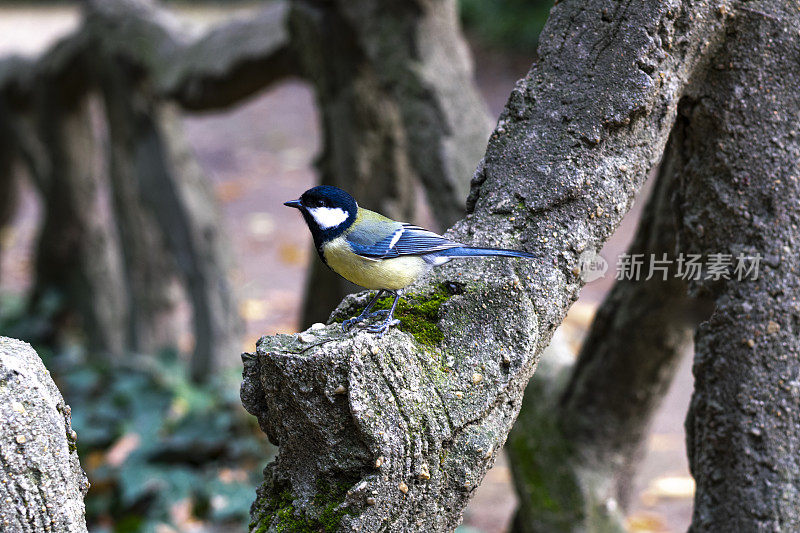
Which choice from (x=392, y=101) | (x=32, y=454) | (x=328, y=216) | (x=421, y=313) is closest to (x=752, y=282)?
(x=421, y=313)

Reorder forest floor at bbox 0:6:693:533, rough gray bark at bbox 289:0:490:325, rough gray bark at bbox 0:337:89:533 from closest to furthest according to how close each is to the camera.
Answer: rough gray bark at bbox 0:337:89:533 < rough gray bark at bbox 289:0:490:325 < forest floor at bbox 0:6:693:533

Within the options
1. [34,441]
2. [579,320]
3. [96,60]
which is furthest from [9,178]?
[34,441]

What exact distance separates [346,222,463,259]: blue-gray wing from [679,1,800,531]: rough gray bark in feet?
3.10

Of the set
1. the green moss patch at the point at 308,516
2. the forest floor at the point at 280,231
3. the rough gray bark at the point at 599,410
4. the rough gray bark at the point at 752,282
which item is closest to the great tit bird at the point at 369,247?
the green moss patch at the point at 308,516

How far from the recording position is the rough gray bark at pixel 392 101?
3.73 meters

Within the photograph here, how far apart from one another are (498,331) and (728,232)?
0.93 m

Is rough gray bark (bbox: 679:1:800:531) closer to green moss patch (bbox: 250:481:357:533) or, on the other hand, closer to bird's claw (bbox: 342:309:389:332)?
bird's claw (bbox: 342:309:389:332)

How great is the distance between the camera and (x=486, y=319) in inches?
74.6

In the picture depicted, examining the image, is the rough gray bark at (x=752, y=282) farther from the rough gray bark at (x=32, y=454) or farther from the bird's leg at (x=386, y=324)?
the rough gray bark at (x=32, y=454)

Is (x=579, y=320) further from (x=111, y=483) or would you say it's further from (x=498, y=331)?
(x=498, y=331)

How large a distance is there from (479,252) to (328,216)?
1.24 ft

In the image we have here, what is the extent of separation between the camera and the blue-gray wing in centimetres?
192

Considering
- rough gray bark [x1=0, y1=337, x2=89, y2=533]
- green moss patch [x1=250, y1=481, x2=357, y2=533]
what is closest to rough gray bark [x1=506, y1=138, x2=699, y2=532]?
green moss patch [x1=250, y1=481, x2=357, y2=533]

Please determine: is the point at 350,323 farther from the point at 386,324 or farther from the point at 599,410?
→ the point at 599,410
